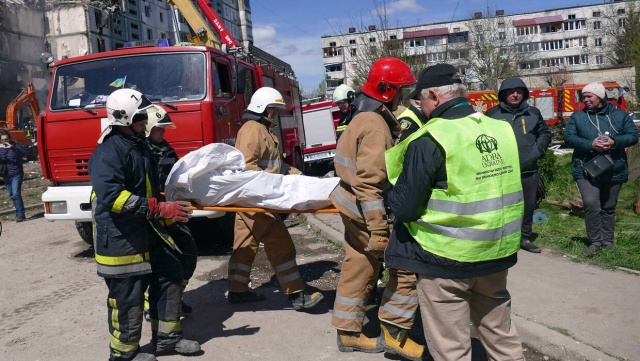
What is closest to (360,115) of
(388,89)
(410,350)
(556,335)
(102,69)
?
(388,89)

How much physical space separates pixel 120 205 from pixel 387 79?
191cm

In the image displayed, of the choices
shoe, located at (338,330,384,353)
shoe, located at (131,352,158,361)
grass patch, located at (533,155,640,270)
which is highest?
grass patch, located at (533,155,640,270)

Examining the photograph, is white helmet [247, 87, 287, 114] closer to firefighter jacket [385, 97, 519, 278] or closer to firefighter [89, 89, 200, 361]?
firefighter [89, 89, 200, 361]

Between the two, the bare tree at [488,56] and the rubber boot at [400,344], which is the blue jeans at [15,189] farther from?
the bare tree at [488,56]

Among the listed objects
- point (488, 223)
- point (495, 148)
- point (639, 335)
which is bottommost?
point (639, 335)

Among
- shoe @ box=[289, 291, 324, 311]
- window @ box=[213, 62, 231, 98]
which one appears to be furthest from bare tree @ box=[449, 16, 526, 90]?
shoe @ box=[289, 291, 324, 311]

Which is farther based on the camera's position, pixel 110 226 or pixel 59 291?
pixel 59 291

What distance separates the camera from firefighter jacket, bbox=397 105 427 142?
3984mm

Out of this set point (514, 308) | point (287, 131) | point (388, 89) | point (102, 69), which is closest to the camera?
point (388, 89)

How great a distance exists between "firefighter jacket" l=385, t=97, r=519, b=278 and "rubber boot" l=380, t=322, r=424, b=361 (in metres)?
1.08

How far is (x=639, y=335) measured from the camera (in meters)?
3.74

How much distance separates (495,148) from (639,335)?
2.09 m

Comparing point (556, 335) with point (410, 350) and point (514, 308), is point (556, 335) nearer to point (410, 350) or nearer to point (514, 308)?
point (514, 308)

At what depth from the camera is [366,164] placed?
3.51 metres
